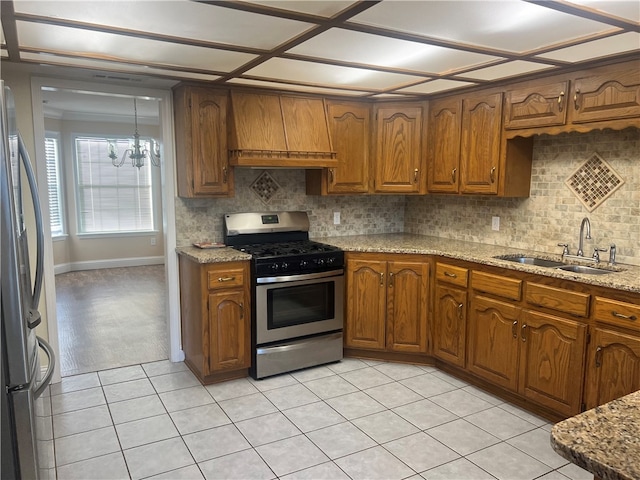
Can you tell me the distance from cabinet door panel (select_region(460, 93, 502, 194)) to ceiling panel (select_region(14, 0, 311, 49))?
1857 millimetres

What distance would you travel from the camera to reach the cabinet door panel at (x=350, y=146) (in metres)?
4.01

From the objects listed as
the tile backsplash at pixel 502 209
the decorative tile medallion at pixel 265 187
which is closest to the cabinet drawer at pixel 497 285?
the tile backsplash at pixel 502 209

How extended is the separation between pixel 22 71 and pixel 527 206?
3.72 m

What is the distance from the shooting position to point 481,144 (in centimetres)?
360

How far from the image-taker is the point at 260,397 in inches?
128

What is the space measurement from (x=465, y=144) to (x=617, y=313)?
174 cm

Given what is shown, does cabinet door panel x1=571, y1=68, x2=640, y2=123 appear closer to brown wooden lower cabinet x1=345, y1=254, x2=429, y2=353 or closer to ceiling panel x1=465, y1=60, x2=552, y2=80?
ceiling panel x1=465, y1=60, x2=552, y2=80

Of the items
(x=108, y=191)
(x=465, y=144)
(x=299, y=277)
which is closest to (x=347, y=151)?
(x=465, y=144)

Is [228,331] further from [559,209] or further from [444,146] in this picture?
[559,209]

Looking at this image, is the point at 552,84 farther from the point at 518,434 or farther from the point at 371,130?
the point at 518,434

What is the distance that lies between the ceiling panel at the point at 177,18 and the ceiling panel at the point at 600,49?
4.74 ft

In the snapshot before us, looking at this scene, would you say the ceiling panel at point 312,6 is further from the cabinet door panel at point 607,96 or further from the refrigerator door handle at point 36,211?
the cabinet door panel at point 607,96

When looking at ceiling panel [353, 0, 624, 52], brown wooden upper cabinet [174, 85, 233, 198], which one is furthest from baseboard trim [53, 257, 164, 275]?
ceiling panel [353, 0, 624, 52]

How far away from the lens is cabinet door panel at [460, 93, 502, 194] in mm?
3488
